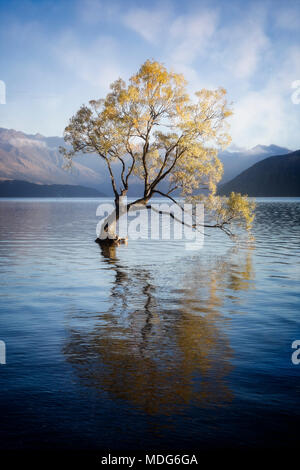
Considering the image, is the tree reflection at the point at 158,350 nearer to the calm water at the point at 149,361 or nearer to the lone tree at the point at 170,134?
the calm water at the point at 149,361

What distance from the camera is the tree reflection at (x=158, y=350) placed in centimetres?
1195

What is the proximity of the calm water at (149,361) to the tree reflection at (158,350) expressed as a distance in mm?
53

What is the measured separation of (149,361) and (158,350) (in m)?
1.18

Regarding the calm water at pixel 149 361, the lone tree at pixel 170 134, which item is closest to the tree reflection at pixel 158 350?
the calm water at pixel 149 361

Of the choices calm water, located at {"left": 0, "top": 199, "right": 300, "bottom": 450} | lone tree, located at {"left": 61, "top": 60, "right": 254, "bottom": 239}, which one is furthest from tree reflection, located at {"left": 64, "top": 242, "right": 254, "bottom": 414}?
lone tree, located at {"left": 61, "top": 60, "right": 254, "bottom": 239}

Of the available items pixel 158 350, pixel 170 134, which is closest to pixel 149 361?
pixel 158 350

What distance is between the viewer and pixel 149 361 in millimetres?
14328

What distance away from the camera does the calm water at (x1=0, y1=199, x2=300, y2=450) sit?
397 inches

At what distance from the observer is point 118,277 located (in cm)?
3117

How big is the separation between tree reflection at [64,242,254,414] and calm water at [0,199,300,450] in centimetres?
5

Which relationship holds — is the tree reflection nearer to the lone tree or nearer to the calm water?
the calm water

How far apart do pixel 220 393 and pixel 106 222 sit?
43.1m

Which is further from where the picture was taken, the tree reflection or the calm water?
the tree reflection

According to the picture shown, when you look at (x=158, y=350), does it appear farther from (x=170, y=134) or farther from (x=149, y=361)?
(x=170, y=134)
